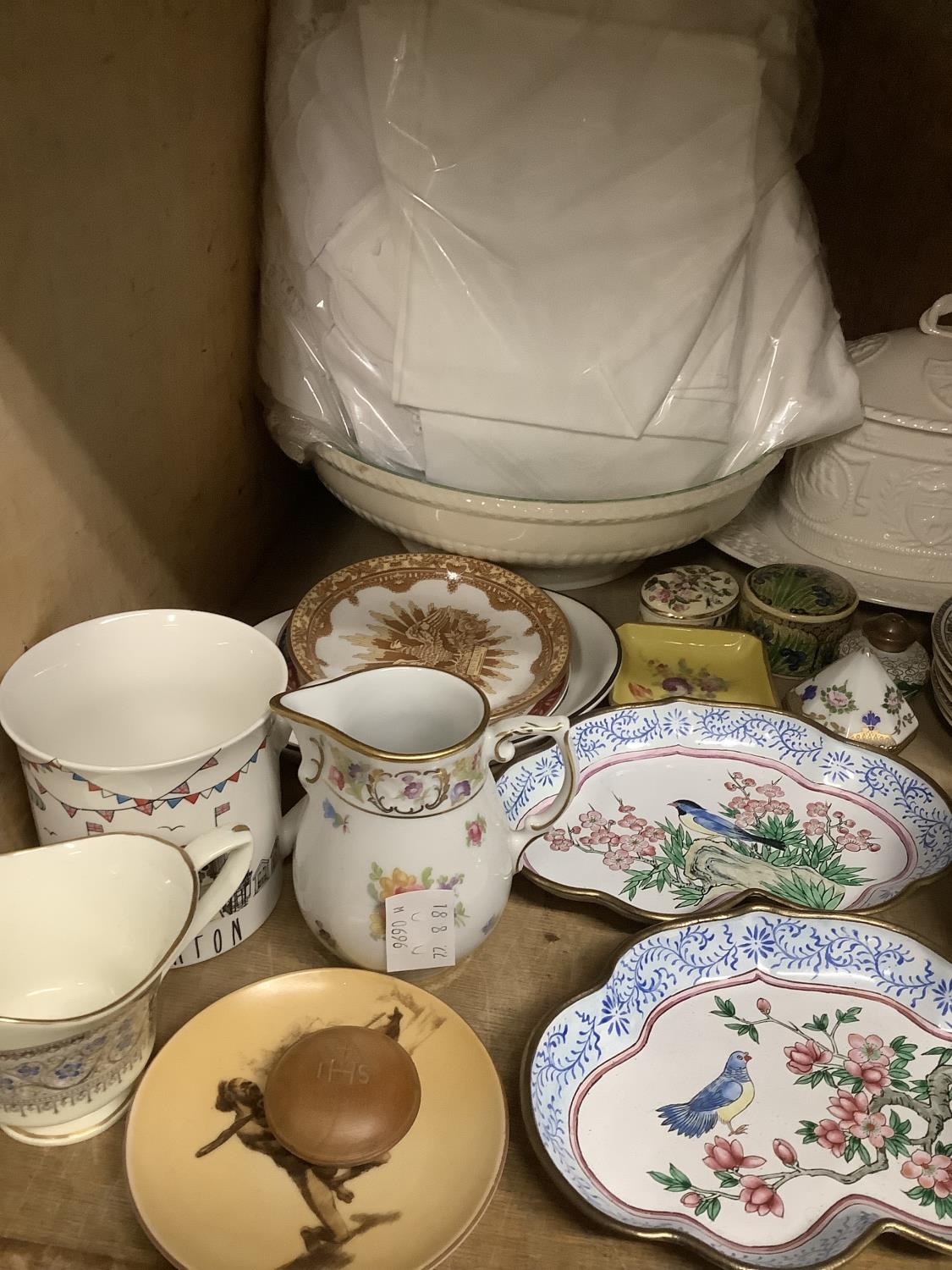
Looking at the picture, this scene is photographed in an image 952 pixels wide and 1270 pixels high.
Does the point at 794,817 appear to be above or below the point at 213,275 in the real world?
below

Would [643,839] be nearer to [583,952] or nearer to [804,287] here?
[583,952]

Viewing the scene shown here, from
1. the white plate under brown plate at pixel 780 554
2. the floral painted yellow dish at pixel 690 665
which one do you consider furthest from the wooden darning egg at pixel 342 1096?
the white plate under brown plate at pixel 780 554

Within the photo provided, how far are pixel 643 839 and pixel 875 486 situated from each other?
1.24 ft

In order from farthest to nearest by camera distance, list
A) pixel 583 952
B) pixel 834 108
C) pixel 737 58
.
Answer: pixel 834 108 < pixel 737 58 < pixel 583 952

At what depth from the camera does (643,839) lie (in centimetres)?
67

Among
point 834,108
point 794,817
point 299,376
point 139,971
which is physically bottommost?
point 794,817

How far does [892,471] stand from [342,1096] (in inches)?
24.9

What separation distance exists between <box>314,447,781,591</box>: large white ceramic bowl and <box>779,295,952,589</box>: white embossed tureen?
0.25 ft

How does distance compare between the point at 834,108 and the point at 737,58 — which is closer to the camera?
the point at 737,58

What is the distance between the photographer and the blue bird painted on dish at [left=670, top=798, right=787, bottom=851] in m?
0.68

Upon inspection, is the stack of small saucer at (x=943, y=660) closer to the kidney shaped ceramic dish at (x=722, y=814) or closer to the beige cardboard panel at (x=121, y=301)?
the kidney shaped ceramic dish at (x=722, y=814)

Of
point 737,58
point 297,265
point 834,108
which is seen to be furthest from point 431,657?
point 834,108

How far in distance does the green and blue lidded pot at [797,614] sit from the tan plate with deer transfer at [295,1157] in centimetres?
43

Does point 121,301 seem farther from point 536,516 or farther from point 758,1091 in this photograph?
point 758,1091
